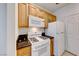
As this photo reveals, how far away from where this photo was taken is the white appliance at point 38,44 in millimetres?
1603

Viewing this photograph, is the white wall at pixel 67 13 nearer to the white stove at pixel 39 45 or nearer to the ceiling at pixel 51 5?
the ceiling at pixel 51 5

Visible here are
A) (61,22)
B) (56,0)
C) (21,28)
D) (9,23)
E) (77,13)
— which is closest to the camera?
(56,0)

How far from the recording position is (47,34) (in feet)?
6.99

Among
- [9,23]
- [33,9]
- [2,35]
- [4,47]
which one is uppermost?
[33,9]

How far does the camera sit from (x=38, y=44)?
1.68 metres

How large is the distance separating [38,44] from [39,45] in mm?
38

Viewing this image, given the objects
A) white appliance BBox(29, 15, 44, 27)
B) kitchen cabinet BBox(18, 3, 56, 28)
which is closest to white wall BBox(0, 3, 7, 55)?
kitchen cabinet BBox(18, 3, 56, 28)

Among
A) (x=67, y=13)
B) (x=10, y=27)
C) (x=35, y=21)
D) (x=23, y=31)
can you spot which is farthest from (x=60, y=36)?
(x=10, y=27)

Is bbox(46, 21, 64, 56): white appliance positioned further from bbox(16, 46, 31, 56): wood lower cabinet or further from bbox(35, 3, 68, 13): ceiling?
bbox(16, 46, 31, 56): wood lower cabinet

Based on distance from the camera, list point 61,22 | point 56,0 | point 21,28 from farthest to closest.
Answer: point 61,22, point 21,28, point 56,0

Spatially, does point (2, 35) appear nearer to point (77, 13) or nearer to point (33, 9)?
point (33, 9)

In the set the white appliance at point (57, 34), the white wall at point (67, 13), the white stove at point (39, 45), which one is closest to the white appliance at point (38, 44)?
the white stove at point (39, 45)

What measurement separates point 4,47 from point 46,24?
1171 millimetres

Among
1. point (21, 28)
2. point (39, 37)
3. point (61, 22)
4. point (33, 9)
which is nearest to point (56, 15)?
point (61, 22)
